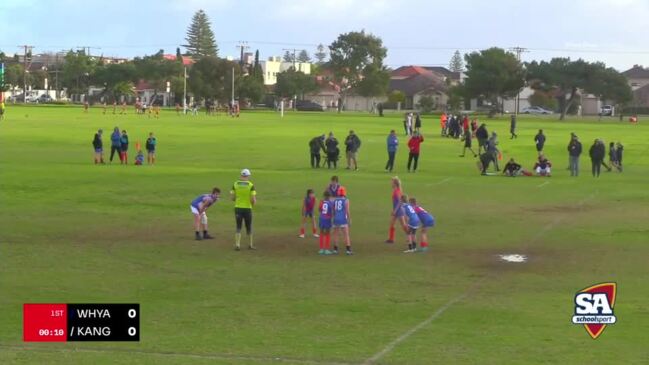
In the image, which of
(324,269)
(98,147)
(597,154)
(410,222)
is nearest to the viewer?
(324,269)

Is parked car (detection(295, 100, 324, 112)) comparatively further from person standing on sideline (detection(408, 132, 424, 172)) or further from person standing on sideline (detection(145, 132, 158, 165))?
person standing on sideline (detection(408, 132, 424, 172))

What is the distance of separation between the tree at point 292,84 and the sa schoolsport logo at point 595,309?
143m

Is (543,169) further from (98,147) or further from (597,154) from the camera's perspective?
(98,147)

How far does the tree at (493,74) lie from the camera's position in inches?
5074

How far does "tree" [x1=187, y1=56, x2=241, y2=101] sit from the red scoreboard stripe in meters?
130

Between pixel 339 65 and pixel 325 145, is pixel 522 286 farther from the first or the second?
pixel 339 65

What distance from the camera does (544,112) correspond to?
14712cm

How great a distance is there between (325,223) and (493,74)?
110m

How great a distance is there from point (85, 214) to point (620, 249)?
14.1 meters

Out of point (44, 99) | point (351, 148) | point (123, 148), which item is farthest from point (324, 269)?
point (44, 99)

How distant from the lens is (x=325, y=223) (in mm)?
22109

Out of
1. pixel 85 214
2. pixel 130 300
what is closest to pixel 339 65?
pixel 85 214

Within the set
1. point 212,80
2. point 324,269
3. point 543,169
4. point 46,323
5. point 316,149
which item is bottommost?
point 324,269

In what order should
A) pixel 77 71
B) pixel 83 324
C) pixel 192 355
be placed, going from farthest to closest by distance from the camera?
pixel 77 71 → pixel 83 324 → pixel 192 355
